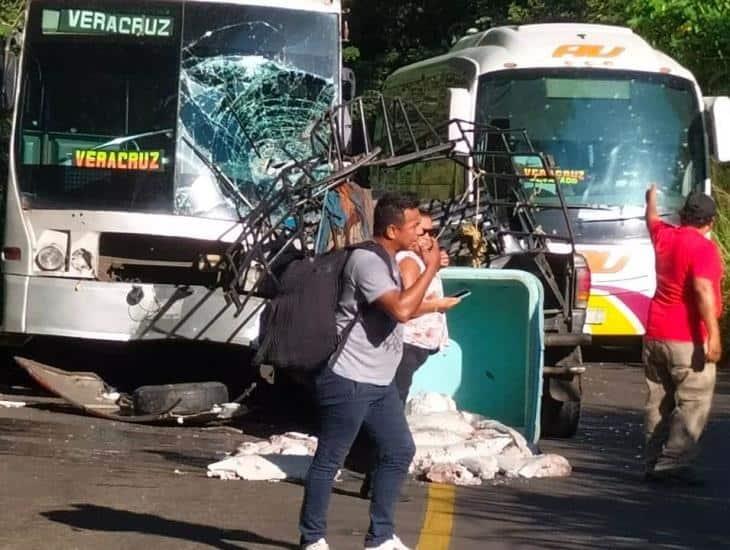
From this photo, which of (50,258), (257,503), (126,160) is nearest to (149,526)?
(257,503)

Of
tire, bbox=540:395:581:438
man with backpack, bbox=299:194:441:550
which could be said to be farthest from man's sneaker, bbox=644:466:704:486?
man with backpack, bbox=299:194:441:550

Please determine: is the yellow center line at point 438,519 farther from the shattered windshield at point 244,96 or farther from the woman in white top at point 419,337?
the shattered windshield at point 244,96

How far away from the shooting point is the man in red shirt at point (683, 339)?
10.5 m

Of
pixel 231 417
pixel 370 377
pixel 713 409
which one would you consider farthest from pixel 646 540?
pixel 713 409

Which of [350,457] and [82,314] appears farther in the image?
[82,314]

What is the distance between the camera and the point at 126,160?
13.0 m

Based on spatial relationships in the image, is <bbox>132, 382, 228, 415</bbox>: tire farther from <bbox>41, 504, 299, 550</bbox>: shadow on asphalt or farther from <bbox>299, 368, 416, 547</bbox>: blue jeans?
<bbox>299, 368, 416, 547</bbox>: blue jeans

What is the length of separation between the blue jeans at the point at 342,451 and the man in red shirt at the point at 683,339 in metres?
3.23

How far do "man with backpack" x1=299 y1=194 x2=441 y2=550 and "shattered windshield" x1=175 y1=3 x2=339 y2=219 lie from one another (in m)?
5.28

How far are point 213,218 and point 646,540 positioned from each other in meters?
5.25

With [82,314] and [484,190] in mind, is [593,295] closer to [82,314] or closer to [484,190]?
[484,190]

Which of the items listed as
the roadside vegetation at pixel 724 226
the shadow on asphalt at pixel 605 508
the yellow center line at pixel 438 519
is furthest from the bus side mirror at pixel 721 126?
the yellow center line at pixel 438 519

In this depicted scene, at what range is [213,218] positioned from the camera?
12930 mm

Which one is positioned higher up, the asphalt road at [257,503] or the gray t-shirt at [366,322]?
the gray t-shirt at [366,322]
